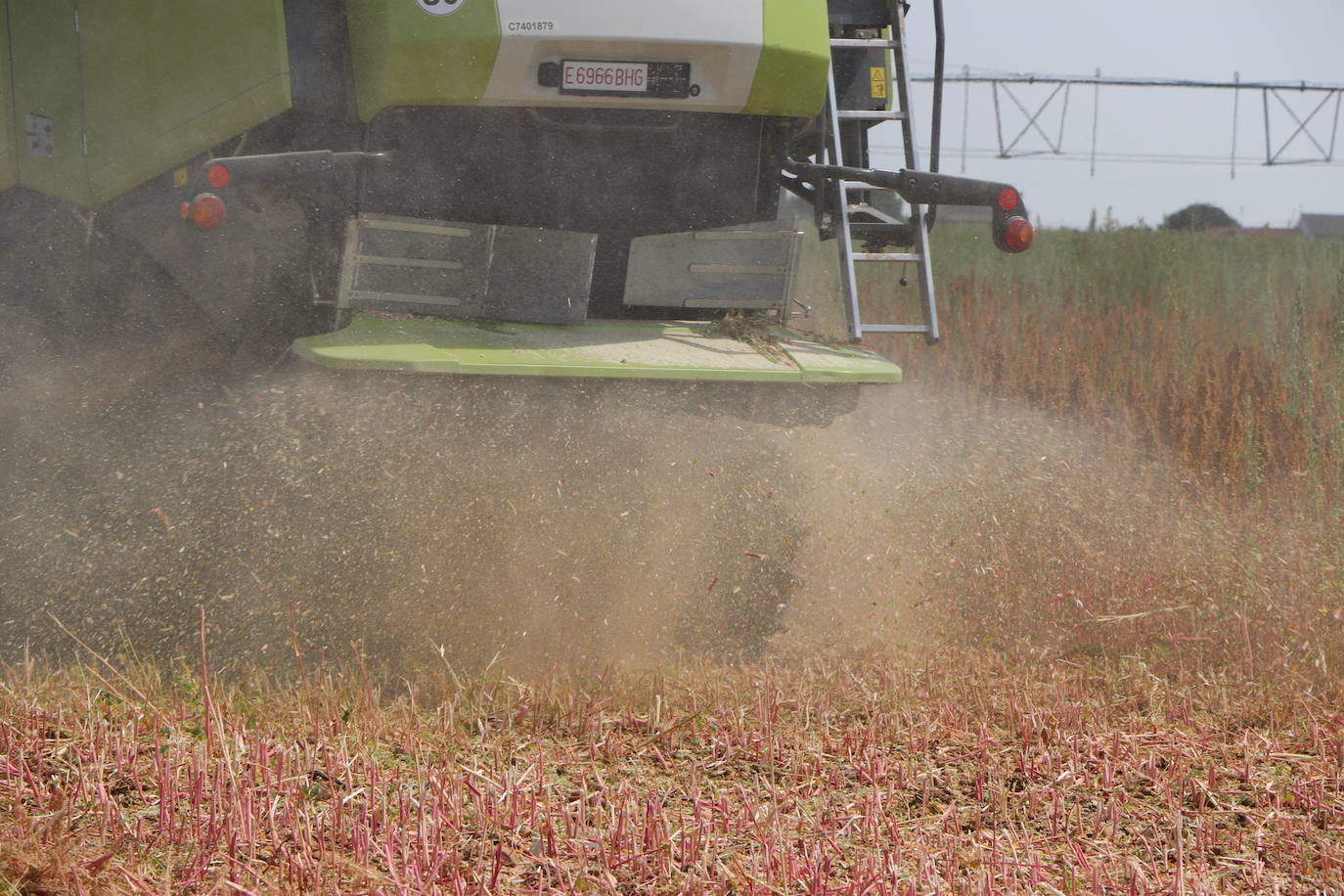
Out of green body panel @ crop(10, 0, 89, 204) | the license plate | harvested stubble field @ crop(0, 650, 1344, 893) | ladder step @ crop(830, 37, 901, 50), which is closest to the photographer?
harvested stubble field @ crop(0, 650, 1344, 893)

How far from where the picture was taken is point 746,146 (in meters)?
3.63

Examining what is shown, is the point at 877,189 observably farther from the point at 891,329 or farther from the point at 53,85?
the point at 53,85

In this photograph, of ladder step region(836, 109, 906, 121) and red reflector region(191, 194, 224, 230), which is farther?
ladder step region(836, 109, 906, 121)

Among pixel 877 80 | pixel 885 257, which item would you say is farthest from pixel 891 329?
pixel 877 80

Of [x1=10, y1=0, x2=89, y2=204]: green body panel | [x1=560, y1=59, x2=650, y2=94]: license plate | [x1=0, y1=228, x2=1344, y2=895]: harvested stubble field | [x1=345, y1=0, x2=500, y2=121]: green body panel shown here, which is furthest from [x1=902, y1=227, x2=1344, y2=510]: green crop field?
[x1=10, y1=0, x2=89, y2=204]: green body panel

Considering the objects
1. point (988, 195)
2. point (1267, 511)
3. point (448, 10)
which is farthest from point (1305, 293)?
point (448, 10)

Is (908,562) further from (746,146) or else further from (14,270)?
(14,270)

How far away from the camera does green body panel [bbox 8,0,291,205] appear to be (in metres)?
3.27

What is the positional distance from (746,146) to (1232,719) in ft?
6.83

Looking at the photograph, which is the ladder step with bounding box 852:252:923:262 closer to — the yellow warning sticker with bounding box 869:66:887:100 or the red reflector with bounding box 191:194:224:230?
the yellow warning sticker with bounding box 869:66:887:100

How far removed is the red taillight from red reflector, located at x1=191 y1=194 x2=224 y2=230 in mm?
2077

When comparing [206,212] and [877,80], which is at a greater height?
[877,80]

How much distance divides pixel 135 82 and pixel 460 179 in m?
0.93

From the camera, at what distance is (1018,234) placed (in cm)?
326
